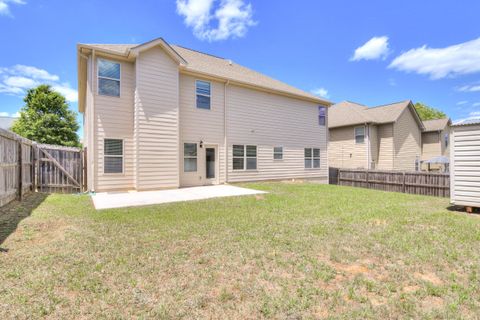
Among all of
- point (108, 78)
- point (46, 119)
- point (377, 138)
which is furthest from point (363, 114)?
point (46, 119)

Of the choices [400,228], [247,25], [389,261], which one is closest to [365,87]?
[247,25]

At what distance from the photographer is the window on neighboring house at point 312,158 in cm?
1595

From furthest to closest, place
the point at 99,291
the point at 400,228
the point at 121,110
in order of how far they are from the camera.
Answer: the point at 121,110, the point at 400,228, the point at 99,291

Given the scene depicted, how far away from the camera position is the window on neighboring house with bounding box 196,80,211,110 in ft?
38.9

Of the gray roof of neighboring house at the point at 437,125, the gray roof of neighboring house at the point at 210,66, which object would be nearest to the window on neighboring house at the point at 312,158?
the gray roof of neighboring house at the point at 210,66

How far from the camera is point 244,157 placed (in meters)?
13.2

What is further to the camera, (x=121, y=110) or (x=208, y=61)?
(x=208, y=61)

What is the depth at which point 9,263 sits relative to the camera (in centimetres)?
322

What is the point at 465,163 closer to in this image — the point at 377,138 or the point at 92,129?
the point at 92,129

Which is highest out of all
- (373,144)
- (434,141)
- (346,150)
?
(434,141)

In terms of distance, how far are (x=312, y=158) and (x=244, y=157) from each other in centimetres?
561

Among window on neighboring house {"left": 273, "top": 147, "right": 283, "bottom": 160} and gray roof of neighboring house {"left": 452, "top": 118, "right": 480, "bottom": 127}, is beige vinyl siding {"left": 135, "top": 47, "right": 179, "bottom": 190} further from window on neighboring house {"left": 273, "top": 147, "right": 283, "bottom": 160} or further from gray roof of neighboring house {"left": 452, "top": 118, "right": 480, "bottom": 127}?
gray roof of neighboring house {"left": 452, "top": 118, "right": 480, "bottom": 127}

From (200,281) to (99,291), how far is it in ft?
3.61

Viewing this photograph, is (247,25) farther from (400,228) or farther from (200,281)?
(200,281)
